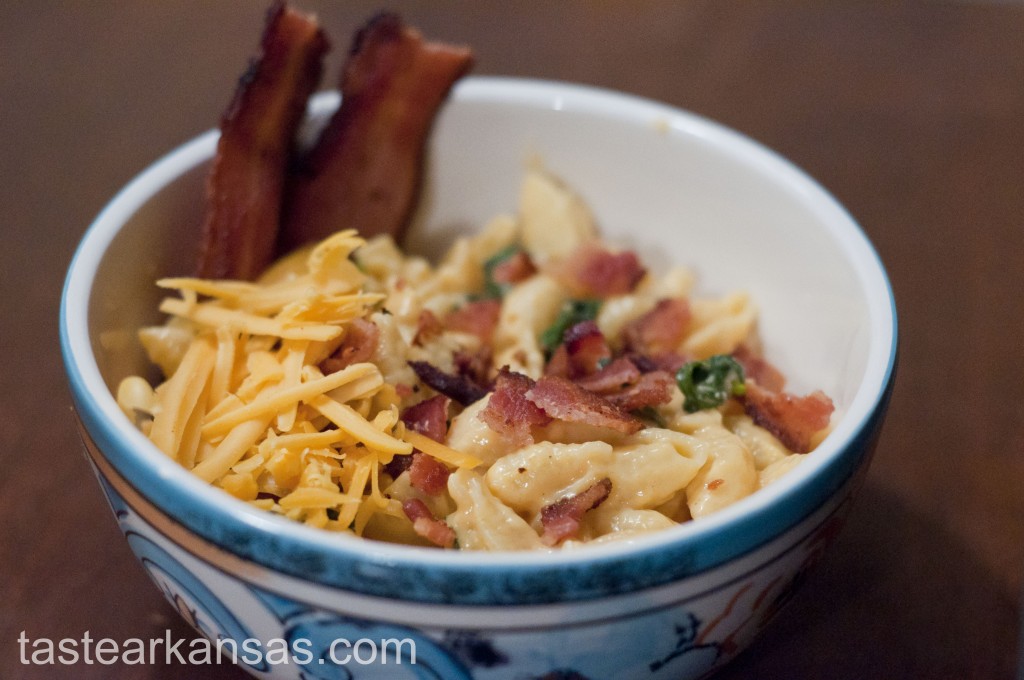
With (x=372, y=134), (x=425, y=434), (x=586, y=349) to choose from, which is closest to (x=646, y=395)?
(x=586, y=349)

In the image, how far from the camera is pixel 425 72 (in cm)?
150

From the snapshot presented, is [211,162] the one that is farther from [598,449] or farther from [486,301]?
[598,449]

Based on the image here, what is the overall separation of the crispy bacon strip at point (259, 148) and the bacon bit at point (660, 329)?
21.2 inches

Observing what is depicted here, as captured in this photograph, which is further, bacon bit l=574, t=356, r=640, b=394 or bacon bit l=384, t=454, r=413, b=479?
bacon bit l=574, t=356, r=640, b=394

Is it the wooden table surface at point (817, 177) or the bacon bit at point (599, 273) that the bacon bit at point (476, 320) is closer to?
the bacon bit at point (599, 273)

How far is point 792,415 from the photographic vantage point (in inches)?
45.4

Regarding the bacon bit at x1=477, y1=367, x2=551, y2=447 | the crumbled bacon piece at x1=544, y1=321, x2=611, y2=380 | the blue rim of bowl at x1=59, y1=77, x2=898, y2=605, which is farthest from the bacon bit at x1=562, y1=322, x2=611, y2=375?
the blue rim of bowl at x1=59, y1=77, x2=898, y2=605

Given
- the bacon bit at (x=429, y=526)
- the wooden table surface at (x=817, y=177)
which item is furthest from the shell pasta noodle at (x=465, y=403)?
the wooden table surface at (x=817, y=177)

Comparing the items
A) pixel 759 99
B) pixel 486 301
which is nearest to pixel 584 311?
pixel 486 301

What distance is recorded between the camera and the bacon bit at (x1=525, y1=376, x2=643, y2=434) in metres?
1.01

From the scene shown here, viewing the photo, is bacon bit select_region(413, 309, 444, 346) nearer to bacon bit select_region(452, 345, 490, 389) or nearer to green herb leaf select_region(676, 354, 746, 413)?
bacon bit select_region(452, 345, 490, 389)

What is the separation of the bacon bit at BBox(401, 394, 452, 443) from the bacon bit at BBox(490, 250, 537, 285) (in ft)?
1.22

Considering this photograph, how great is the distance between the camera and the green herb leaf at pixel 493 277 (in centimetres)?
146

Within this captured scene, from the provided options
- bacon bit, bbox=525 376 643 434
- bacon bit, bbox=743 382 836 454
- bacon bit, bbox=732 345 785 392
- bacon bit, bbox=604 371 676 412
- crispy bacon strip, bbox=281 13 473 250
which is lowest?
bacon bit, bbox=732 345 785 392
